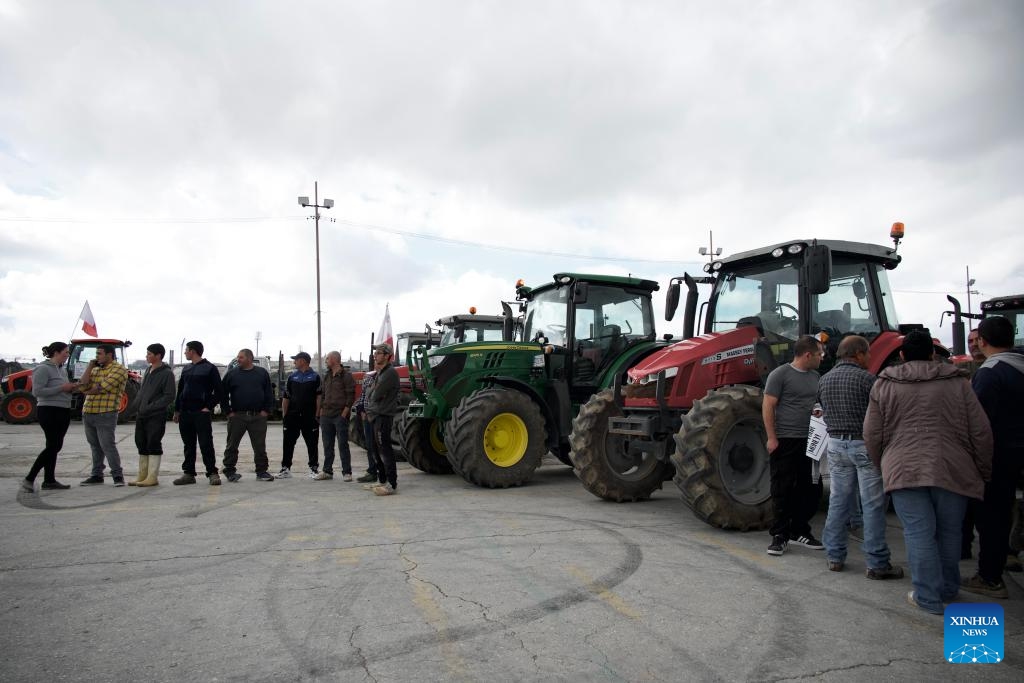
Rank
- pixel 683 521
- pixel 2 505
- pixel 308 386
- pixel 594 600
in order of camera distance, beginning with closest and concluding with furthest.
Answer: pixel 594 600 → pixel 683 521 → pixel 2 505 → pixel 308 386

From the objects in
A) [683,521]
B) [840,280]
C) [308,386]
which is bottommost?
[683,521]

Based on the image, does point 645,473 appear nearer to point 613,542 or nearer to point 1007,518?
point 613,542

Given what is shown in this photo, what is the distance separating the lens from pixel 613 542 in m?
5.45

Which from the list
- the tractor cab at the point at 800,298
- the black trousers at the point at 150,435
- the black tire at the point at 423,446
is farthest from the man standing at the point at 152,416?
the tractor cab at the point at 800,298

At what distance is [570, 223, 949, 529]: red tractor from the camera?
575cm

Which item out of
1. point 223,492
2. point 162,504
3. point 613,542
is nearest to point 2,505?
point 162,504

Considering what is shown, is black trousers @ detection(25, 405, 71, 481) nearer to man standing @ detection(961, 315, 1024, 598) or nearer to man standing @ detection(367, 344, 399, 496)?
man standing @ detection(367, 344, 399, 496)

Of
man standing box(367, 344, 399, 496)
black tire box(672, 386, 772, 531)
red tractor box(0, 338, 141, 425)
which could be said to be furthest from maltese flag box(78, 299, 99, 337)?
black tire box(672, 386, 772, 531)

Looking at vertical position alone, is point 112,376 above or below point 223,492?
above

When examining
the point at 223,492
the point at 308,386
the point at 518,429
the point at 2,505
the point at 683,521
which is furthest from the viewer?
the point at 308,386

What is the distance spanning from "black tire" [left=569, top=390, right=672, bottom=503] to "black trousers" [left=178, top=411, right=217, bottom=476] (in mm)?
4592

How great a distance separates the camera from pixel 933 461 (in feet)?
12.5

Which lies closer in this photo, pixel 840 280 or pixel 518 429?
pixel 840 280

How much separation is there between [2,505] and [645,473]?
654cm
